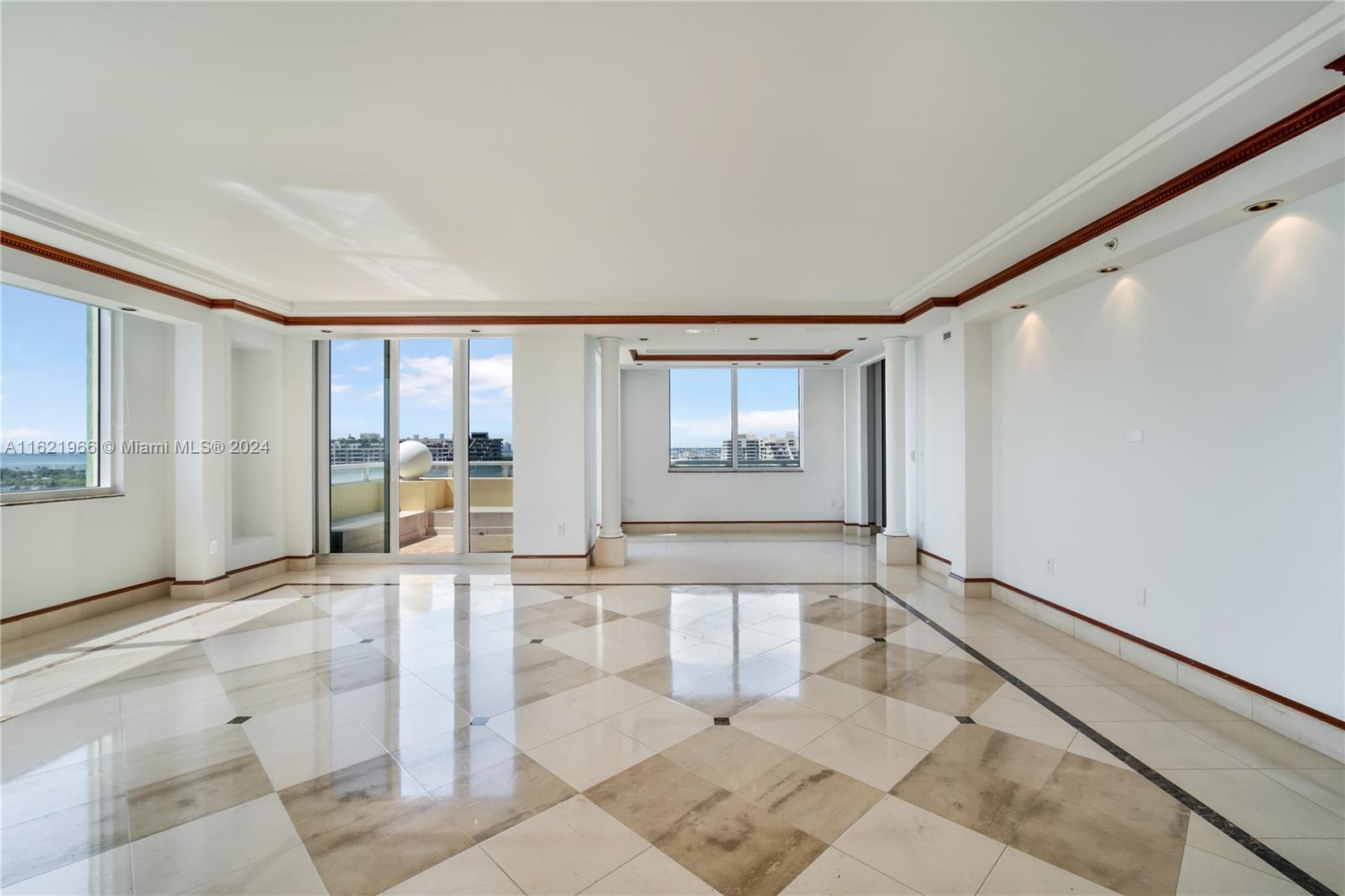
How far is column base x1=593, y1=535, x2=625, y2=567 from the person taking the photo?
7129 millimetres

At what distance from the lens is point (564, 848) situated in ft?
6.90

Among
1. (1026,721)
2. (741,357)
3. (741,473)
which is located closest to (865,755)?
(1026,721)

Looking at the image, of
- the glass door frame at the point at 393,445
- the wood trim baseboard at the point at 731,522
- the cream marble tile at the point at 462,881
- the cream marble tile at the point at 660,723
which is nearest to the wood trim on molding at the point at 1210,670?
the cream marble tile at the point at 660,723

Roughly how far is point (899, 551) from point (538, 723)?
533cm

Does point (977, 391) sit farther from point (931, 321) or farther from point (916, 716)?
point (916, 716)

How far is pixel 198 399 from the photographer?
5.57 m

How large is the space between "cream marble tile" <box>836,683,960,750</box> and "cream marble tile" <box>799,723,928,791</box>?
2.6 inches

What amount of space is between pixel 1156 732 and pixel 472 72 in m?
4.54

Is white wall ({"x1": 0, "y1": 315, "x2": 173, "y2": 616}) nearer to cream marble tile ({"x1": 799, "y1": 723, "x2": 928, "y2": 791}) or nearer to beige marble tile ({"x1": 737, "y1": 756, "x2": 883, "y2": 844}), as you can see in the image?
beige marble tile ({"x1": 737, "y1": 756, "x2": 883, "y2": 844})

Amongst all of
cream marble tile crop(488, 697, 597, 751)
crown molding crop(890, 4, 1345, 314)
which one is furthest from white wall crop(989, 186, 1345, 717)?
cream marble tile crop(488, 697, 597, 751)

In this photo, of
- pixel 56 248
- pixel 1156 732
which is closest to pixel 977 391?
pixel 1156 732

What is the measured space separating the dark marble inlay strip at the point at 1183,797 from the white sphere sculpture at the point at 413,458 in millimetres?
6432

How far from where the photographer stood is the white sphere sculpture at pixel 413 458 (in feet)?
23.9

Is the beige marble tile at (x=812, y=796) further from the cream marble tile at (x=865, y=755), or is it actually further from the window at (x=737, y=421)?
the window at (x=737, y=421)
